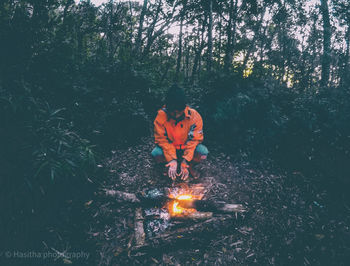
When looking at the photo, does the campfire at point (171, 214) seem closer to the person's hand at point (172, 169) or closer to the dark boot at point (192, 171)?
the person's hand at point (172, 169)

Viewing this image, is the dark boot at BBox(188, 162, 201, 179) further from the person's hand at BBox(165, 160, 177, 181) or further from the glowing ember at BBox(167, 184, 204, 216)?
the person's hand at BBox(165, 160, 177, 181)

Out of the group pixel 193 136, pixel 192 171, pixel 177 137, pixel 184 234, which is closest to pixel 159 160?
pixel 177 137

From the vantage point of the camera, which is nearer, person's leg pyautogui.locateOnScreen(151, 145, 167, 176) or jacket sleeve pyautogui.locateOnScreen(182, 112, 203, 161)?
jacket sleeve pyautogui.locateOnScreen(182, 112, 203, 161)

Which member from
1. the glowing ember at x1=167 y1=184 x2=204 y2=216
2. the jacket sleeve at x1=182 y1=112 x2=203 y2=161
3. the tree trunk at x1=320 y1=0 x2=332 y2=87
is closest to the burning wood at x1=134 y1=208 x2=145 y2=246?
the glowing ember at x1=167 y1=184 x2=204 y2=216

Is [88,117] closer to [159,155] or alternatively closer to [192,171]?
[159,155]

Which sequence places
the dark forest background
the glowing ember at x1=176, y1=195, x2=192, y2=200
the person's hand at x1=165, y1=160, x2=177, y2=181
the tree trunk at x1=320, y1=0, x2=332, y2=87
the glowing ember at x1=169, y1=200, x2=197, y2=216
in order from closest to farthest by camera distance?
the dark forest background → the glowing ember at x1=169, y1=200, x2=197, y2=216 → the glowing ember at x1=176, y1=195, x2=192, y2=200 → the person's hand at x1=165, y1=160, x2=177, y2=181 → the tree trunk at x1=320, y1=0, x2=332, y2=87

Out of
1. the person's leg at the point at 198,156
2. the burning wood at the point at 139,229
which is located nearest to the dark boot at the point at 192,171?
the person's leg at the point at 198,156

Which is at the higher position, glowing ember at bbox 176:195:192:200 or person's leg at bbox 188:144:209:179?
person's leg at bbox 188:144:209:179

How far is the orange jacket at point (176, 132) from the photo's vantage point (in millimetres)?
3454

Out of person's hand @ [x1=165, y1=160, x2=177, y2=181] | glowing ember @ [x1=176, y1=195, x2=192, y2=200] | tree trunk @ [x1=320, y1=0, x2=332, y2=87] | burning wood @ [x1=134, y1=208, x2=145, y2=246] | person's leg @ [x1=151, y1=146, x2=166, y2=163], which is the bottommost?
burning wood @ [x1=134, y1=208, x2=145, y2=246]

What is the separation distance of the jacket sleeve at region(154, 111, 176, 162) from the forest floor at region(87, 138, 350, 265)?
0.60 meters

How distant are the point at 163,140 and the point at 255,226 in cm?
191

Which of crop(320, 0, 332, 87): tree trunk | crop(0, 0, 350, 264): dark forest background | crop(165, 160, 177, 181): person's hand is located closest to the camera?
crop(0, 0, 350, 264): dark forest background

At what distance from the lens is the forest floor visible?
2287 millimetres
